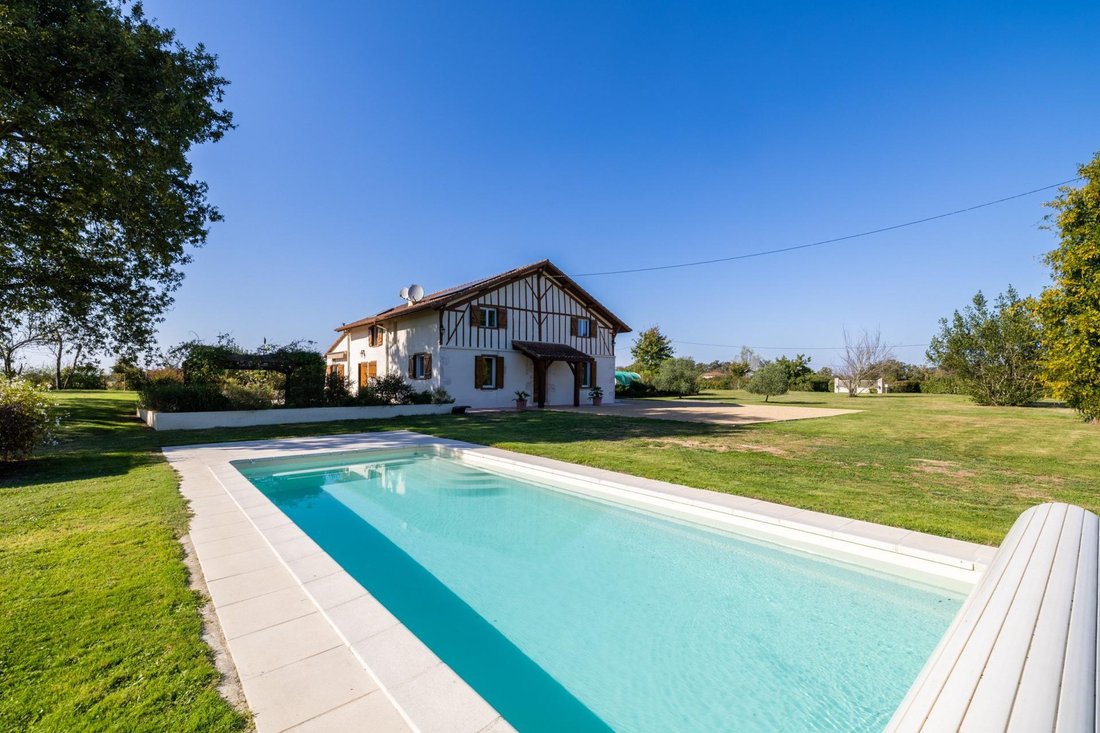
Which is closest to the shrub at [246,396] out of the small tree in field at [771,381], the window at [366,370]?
the window at [366,370]

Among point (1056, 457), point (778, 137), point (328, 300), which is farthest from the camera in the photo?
point (328, 300)

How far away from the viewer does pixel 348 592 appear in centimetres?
318

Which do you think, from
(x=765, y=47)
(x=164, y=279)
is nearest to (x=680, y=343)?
(x=765, y=47)

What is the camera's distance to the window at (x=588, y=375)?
78.2 feet

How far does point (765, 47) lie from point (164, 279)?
1960 centimetres

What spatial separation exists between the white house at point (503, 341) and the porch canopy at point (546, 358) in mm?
49

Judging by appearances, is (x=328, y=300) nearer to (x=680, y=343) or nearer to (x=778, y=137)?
(x=778, y=137)

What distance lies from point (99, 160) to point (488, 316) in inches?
509

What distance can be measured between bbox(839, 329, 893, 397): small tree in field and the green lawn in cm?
2613

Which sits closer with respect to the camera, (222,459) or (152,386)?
(222,459)

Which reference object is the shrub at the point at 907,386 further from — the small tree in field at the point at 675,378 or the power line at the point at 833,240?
the power line at the point at 833,240

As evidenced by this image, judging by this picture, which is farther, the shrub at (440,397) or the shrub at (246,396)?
the shrub at (440,397)

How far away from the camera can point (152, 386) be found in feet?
47.2

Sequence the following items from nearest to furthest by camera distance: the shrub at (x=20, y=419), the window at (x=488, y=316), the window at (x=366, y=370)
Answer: the shrub at (x=20, y=419) → the window at (x=488, y=316) → the window at (x=366, y=370)
